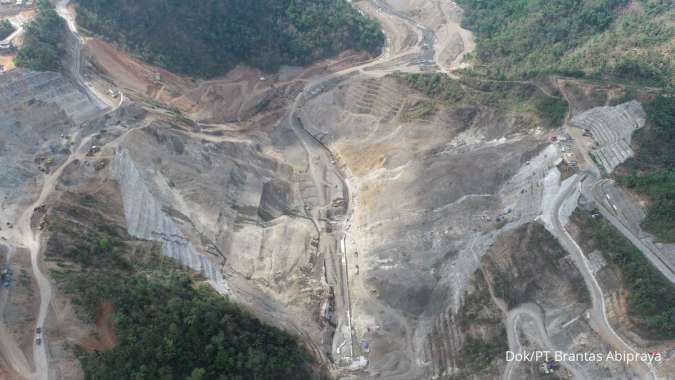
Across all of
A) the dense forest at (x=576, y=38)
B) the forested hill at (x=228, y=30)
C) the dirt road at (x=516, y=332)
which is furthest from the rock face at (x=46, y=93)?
the dense forest at (x=576, y=38)

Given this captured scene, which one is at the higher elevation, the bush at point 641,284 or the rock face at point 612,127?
the rock face at point 612,127

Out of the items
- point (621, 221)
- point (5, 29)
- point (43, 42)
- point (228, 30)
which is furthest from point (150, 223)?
point (621, 221)

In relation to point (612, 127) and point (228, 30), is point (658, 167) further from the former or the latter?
point (228, 30)

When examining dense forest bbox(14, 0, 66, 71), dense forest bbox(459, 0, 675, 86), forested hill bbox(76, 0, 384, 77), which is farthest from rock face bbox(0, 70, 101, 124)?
dense forest bbox(459, 0, 675, 86)

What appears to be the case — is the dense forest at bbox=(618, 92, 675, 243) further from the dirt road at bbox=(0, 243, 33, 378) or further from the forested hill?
the dirt road at bbox=(0, 243, 33, 378)

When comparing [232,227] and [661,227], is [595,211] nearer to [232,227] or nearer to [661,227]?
[661,227]

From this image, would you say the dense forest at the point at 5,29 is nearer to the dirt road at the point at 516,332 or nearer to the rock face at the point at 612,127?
the dirt road at the point at 516,332

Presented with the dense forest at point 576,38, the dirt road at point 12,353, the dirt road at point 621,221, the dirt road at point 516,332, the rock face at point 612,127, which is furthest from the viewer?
the dense forest at point 576,38
